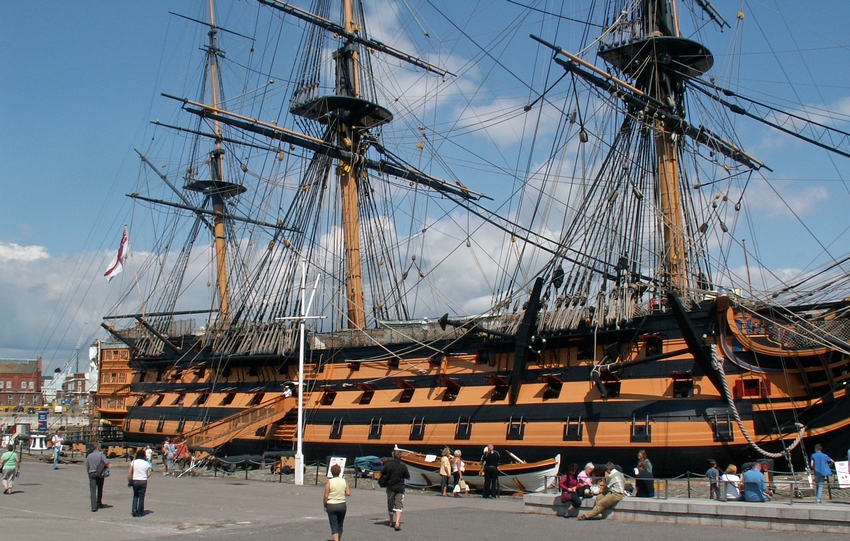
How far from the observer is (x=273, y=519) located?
51.5 feet

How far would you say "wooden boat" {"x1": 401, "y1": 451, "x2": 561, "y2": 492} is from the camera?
20.7m

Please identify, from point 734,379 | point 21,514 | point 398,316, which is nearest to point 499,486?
point 734,379

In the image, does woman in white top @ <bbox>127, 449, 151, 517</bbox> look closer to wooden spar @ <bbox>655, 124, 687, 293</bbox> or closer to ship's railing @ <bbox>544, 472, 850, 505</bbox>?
ship's railing @ <bbox>544, 472, 850, 505</bbox>

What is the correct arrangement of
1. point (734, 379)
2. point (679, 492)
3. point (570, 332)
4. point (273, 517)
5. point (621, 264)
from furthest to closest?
point (621, 264)
point (570, 332)
point (734, 379)
point (679, 492)
point (273, 517)

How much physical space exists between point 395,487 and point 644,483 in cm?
609

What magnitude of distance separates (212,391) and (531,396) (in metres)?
17.6

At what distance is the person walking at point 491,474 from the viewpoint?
20453 millimetres

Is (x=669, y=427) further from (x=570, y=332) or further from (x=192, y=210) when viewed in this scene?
(x=192, y=210)

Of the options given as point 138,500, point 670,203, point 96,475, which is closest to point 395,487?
point 138,500

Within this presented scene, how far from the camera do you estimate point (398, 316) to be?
1560 inches

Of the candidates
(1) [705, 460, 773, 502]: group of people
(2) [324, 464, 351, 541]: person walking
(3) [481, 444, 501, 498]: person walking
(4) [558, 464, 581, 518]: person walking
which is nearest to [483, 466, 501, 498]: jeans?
(3) [481, 444, 501, 498]: person walking

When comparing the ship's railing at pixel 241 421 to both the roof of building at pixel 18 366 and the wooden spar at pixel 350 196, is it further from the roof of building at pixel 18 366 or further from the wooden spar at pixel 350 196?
the roof of building at pixel 18 366

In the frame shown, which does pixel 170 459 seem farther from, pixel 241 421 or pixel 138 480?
pixel 138 480

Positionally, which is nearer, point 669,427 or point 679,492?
point 679,492
